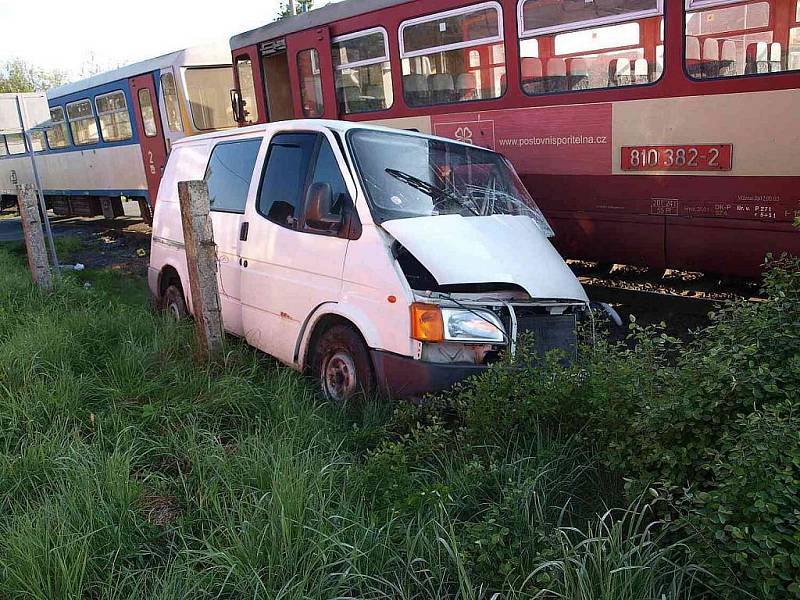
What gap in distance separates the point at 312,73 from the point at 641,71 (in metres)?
4.96

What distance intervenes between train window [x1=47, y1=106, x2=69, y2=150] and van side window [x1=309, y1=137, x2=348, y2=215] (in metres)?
15.3

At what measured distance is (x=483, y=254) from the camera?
422 cm

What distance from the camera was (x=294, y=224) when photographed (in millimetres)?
4848

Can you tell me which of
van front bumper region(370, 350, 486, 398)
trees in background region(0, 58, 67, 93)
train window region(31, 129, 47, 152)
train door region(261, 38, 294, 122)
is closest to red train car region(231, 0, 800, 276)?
train door region(261, 38, 294, 122)

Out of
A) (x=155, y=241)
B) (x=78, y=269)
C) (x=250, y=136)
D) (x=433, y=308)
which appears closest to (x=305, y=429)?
(x=433, y=308)

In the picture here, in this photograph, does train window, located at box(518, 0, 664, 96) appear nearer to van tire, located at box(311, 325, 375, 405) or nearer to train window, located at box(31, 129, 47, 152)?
van tire, located at box(311, 325, 375, 405)

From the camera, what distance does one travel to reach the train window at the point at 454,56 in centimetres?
757

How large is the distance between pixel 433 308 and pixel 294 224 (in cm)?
142

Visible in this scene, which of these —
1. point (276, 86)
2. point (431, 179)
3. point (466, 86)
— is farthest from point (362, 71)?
point (431, 179)

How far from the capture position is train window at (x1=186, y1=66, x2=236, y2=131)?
12.9m

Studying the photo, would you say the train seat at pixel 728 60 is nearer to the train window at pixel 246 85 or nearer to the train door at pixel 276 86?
the train door at pixel 276 86

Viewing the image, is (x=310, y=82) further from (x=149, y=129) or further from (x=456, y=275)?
(x=456, y=275)

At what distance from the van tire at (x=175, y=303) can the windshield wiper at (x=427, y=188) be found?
104 inches

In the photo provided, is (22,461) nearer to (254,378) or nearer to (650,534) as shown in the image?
(254,378)
